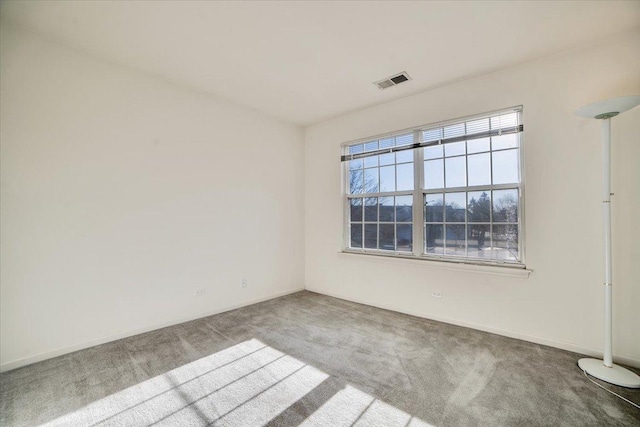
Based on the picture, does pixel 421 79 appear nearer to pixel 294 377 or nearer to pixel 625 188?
pixel 625 188

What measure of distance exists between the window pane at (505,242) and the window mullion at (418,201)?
80 cm

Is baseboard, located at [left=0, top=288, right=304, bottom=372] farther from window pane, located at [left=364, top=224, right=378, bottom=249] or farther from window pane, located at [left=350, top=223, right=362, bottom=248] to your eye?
window pane, located at [left=364, top=224, right=378, bottom=249]

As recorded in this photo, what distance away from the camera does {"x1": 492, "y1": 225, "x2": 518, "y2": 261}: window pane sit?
2.89 meters

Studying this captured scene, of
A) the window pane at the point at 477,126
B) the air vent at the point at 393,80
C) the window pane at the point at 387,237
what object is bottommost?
the window pane at the point at 387,237

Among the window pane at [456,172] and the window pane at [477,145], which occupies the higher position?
the window pane at [477,145]

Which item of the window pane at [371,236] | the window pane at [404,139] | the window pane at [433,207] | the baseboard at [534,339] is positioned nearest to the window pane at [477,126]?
the window pane at [404,139]

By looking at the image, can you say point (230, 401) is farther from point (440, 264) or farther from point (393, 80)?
point (393, 80)

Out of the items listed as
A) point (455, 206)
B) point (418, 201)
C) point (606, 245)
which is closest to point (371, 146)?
point (418, 201)

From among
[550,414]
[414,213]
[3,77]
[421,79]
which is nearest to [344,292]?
[414,213]

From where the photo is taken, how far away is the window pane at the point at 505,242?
2.89 meters

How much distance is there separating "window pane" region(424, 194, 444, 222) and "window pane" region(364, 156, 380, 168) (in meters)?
0.92

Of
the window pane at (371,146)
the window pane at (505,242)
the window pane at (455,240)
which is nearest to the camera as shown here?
the window pane at (505,242)

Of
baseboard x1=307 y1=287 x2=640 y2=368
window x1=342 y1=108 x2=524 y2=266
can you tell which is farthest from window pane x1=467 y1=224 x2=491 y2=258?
baseboard x1=307 y1=287 x2=640 y2=368

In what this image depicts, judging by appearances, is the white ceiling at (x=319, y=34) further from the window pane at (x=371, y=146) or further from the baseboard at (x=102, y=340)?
the baseboard at (x=102, y=340)
